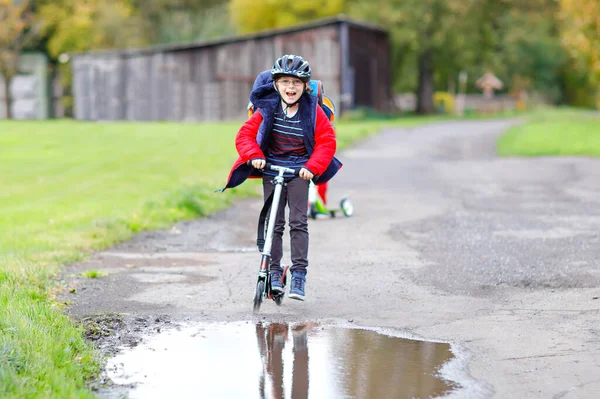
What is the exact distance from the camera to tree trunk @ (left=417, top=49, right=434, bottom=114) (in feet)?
168

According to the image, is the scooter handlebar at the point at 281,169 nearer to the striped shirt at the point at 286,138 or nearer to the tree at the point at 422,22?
the striped shirt at the point at 286,138

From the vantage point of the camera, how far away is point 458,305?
7055 mm

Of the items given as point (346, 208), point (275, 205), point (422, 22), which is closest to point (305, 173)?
point (275, 205)

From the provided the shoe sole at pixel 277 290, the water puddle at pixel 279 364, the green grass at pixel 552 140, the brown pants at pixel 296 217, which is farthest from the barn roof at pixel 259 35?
the water puddle at pixel 279 364

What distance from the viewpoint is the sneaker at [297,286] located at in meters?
6.87

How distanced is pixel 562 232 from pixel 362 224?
232cm

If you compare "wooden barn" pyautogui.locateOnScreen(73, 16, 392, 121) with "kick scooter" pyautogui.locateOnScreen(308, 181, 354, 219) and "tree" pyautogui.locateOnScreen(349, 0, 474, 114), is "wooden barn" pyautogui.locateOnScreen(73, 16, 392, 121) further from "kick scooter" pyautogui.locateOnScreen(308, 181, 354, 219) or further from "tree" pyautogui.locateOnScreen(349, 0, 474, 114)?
"kick scooter" pyautogui.locateOnScreen(308, 181, 354, 219)

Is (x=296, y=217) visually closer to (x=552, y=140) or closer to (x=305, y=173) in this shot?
(x=305, y=173)

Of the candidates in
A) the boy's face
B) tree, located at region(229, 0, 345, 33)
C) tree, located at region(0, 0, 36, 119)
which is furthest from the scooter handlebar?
tree, located at region(229, 0, 345, 33)

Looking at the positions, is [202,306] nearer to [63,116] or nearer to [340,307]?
[340,307]

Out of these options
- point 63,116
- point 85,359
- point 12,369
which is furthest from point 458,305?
point 63,116

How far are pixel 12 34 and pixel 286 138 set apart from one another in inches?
1751

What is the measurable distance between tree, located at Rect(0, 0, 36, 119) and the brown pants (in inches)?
1724

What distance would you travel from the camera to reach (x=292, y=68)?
264 inches
